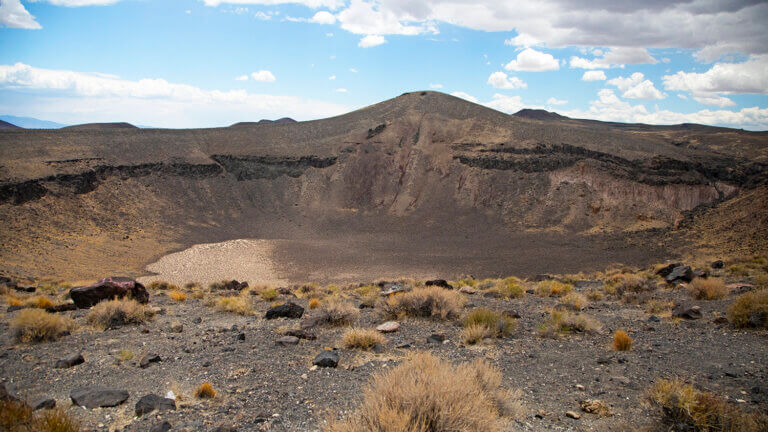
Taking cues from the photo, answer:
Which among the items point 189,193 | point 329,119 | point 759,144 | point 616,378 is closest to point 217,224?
point 189,193

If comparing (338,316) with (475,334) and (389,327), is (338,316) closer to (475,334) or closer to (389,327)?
(389,327)

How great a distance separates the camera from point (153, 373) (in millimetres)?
7383

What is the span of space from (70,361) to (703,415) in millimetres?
9409

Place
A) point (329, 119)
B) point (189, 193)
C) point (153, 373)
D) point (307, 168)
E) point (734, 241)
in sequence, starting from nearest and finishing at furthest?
point (153, 373) → point (734, 241) → point (189, 193) → point (307, 168) → point (329, 119)

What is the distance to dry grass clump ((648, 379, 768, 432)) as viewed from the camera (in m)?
4.44

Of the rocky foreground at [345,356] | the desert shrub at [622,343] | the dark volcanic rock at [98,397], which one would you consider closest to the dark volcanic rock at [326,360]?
the rocky foreground at [345,356]

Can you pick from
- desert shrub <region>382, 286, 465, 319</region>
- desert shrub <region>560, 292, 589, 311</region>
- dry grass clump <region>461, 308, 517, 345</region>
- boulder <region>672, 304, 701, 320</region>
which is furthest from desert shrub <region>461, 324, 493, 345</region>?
boulder <region>672, 304, 701, 320</region>

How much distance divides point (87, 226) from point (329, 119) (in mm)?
38677

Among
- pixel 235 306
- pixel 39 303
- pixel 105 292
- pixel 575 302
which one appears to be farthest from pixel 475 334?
pixel 39 303

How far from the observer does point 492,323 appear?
31.1 ft

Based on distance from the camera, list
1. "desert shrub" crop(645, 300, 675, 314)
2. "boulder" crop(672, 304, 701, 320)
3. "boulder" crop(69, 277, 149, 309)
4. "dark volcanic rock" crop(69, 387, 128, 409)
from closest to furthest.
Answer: "dark volcanic rock" crop(69, 387, 128, 409)
"boulder" crop(672, 304, 701, 320)
"desert shrub" crop(645, 300, 675, 314)
"boulder" crop(69, 277, 149, 309)

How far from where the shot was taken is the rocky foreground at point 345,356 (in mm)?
5578

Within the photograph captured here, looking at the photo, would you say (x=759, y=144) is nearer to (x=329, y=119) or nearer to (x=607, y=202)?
(x=607, y=202)

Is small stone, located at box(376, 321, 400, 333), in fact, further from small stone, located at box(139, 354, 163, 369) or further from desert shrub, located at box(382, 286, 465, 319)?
small stone, located at box(139, 354, 163, 369)
